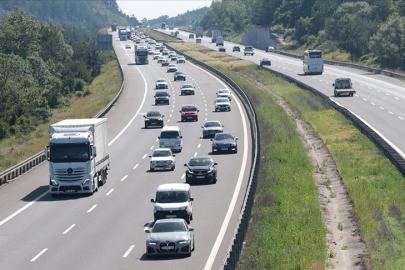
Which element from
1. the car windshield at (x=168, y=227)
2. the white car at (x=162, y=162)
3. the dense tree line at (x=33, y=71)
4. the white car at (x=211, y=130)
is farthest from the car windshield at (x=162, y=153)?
the dense tree line at (x=33, y=71)

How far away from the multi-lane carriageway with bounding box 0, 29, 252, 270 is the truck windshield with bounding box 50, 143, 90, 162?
2015 millimetres

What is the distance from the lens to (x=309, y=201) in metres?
34.2

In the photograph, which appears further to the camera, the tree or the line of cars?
the tree

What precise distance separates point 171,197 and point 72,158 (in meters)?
8.03

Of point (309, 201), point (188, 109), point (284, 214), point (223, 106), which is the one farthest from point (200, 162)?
point (223, 106)

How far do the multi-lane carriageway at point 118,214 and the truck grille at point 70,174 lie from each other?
1.09 metres

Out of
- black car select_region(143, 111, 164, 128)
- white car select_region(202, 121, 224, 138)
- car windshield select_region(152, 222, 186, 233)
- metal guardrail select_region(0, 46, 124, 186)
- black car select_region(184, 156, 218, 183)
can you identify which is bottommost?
black car select_region(143, 111, 164, 128)

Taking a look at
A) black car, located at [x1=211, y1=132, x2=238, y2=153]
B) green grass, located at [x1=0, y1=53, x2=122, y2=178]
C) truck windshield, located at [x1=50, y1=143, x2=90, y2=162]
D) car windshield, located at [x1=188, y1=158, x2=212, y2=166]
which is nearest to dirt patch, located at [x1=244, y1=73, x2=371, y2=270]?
black car, located at [x1=211, y1=132, x2=238, y2=153]

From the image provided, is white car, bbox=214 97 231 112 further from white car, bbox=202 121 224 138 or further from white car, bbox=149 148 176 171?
white car, bbox=149 148 176 171

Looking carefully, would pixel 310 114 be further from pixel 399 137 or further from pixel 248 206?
pixel 248 206

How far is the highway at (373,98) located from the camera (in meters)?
59.2

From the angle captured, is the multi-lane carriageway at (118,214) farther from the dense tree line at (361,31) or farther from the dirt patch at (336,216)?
the dense tree line at (361,31)

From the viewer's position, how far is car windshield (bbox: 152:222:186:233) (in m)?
27.0

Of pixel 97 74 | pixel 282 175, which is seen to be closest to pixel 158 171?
pixel 282 175
